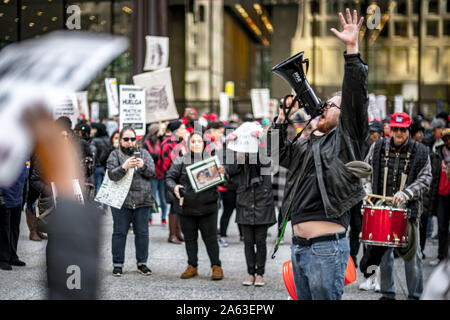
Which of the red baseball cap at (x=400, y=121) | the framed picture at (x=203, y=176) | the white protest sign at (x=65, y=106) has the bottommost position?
the framed picture at (x=203, y=176)

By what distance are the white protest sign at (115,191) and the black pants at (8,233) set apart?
133 centimetres

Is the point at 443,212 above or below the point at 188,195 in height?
below

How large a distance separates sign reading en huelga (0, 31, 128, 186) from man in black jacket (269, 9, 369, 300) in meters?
1.80

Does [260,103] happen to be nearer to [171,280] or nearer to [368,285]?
[171,280]

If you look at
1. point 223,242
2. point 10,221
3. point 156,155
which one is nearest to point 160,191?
point 156,155

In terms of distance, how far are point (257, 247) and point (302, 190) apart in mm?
3738

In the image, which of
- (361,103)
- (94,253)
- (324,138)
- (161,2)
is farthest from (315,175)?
(161,2)

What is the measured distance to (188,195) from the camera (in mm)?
7625

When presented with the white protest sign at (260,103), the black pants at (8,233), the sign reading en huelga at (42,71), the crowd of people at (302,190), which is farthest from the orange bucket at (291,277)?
the white protest sign at (260,103)

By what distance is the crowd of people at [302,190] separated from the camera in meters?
3.65

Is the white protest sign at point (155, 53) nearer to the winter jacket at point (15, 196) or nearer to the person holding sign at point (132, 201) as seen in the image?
the person holding sign at point (132, 201)

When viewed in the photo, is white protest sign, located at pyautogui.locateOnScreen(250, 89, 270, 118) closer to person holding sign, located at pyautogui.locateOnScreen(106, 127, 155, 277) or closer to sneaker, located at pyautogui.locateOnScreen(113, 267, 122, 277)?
person holding sign, located at pyautogui.locateOnScreen(106, 127, 155, 277)

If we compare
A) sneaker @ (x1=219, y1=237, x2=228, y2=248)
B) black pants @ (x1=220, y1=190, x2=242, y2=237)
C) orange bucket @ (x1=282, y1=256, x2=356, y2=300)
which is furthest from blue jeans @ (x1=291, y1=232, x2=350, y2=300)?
black pants @ (x1=220, y1=190, x2=242, y2=237)

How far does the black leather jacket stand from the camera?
3443 millimetres
